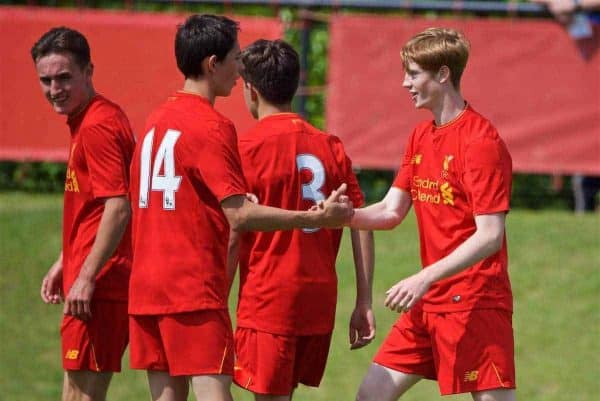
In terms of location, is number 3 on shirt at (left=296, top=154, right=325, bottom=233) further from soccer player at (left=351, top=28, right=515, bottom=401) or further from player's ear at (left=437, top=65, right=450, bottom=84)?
player's ear at (left=437, top=65, right=450, bottom=84)

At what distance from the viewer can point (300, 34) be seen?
487 inches

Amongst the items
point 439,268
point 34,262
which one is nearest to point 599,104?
point 34,262

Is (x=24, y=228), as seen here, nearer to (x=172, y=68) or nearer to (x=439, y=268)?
(x=172, y=68)

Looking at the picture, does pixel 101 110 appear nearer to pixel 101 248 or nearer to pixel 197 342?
pixel 101 248

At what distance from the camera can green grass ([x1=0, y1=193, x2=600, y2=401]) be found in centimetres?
984

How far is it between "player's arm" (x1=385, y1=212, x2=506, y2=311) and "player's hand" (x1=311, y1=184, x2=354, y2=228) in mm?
364

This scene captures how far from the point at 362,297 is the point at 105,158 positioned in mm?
1333

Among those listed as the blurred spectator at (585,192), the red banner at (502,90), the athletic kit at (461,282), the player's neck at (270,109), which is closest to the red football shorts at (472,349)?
the athletic kit at (461,282)

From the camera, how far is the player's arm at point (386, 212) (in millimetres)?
6289

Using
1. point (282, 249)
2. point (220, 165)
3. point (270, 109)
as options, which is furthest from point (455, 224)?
point (220, 165)

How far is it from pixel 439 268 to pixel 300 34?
6852mm

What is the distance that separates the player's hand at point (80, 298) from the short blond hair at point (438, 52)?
1.73 metres

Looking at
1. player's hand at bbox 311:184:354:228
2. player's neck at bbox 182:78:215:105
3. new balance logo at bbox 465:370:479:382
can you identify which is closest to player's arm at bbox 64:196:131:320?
player's neck at bbox 182:78:215:105

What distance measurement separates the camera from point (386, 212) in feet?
21.2
